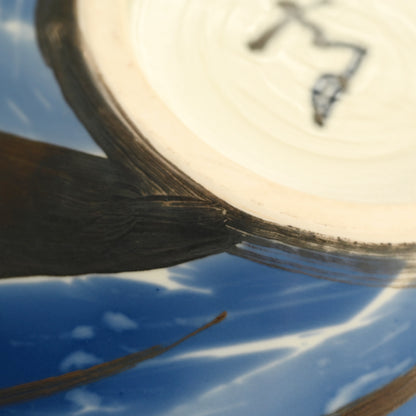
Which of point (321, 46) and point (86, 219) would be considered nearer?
point (86, 219)

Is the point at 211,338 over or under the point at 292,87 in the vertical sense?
under

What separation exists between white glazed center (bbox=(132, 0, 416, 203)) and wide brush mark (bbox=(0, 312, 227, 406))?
28cm

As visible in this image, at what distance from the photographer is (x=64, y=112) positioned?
681 mm

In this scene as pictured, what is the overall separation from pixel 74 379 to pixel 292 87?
1.69 feet

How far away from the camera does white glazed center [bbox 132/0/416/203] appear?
708 mm

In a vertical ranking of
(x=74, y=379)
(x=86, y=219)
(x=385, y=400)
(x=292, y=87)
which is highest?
(x=292, y=87)

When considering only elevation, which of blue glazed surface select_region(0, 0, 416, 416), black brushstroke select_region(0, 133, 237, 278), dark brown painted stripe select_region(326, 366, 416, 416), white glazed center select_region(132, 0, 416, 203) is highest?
white glazed center select_region(132, 0, 416, 203)

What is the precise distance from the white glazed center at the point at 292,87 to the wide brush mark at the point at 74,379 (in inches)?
11.2

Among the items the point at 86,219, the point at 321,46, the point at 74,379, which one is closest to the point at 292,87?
the point at 321,46

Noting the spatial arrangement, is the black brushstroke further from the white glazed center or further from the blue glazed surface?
the white glazed center

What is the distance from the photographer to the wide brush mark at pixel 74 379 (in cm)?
50

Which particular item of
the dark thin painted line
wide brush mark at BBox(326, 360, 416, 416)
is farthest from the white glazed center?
wide brush mark at BBox(326, 360, 416, 416)

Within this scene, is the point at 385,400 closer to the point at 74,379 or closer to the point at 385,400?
the point at 385,400

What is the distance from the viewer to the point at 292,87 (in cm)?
79
